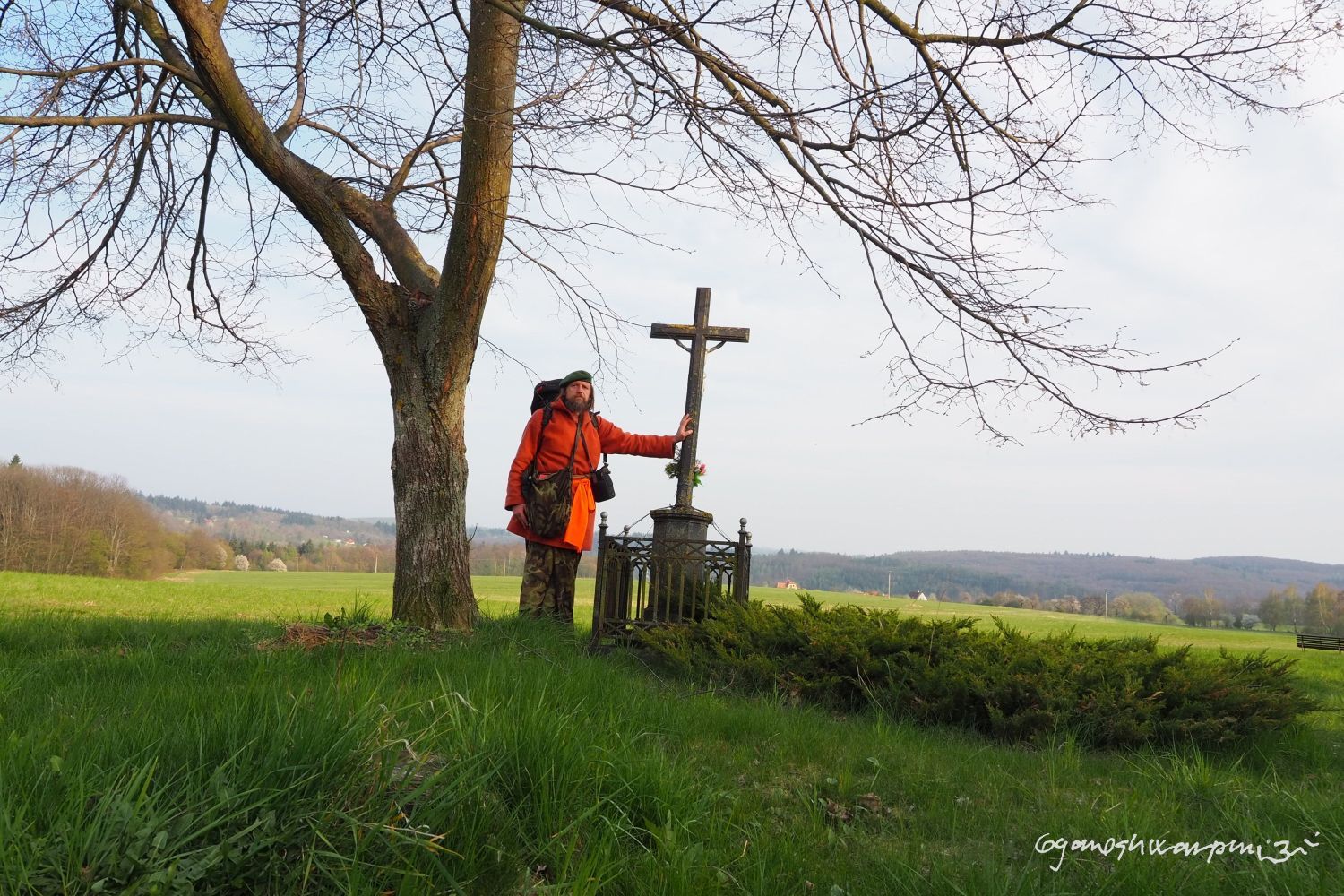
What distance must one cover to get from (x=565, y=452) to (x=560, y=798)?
6.09 metres

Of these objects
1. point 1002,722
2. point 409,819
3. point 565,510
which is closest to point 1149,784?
point 1002,722

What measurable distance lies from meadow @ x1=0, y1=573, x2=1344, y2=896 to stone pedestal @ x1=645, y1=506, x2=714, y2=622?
10.0 ft

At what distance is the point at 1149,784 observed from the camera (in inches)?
158

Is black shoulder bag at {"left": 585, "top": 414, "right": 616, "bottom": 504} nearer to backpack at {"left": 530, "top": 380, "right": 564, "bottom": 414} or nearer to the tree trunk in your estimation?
backpack at {"left": 530, "top": 380, "right": 564, "bottom": 414}

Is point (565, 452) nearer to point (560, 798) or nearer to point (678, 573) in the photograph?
point (678, 573)

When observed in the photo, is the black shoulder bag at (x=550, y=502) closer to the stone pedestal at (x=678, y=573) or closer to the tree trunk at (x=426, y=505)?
the stone pedestal at (x=678, y=573)

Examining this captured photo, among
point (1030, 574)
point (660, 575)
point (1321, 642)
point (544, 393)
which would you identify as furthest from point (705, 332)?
point (1030, 574)

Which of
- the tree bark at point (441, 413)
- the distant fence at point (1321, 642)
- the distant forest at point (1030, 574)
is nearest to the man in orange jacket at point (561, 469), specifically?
the tree bark at point (441, 413)

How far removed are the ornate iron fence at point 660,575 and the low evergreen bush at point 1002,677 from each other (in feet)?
4.27

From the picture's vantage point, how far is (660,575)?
814cm

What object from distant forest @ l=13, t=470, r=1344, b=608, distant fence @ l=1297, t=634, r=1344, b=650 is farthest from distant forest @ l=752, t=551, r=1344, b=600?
distant fence @ l=1297, t=634, r=1344, b=650

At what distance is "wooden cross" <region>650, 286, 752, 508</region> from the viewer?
8.56 metres

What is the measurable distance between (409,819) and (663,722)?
6.68ft

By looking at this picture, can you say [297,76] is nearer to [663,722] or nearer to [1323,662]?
[663,722]
